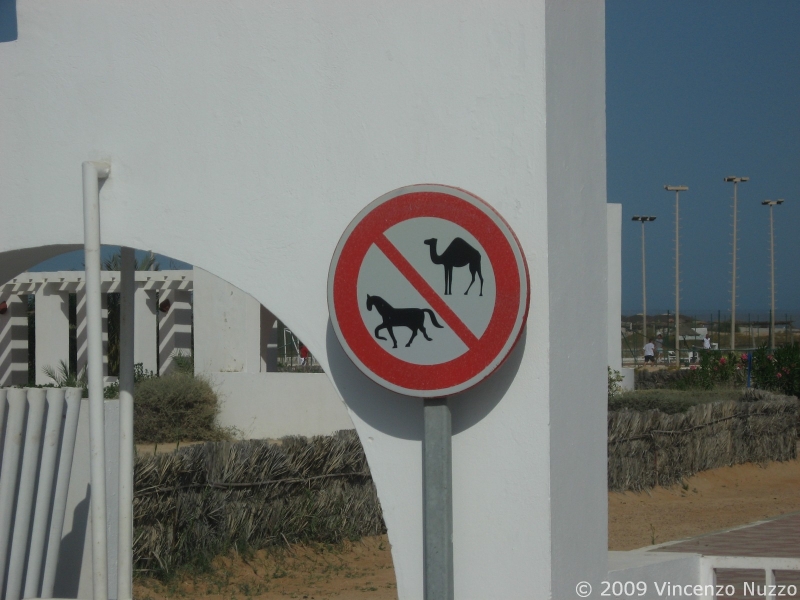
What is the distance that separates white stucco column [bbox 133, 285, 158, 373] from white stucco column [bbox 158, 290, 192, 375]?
29.1 inches

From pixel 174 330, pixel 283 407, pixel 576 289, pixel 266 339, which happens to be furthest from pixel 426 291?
pixel 174 330

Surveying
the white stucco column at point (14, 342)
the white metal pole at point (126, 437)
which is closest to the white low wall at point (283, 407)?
the white stucco column at point (14, 342)

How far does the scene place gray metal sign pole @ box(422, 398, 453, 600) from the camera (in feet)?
9.37

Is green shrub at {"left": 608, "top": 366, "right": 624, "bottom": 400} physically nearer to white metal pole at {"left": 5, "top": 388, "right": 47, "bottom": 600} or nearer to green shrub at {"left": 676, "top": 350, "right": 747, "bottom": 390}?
green shrub at {"left": 676, "top": 350, "right": 747, "bottom": 390}

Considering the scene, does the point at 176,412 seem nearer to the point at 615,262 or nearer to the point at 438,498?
the point at 615,262

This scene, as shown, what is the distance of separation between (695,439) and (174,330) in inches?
439

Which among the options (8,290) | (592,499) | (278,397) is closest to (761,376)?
(278,397)

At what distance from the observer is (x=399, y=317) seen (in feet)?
9.56

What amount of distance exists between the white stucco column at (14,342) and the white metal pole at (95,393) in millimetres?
18742

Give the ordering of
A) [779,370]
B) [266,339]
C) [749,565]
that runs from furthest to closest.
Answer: [779,370], [266,339], [749,565]

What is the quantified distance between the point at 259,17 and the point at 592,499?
6.75 ft

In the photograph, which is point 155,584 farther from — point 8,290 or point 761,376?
point 761,376

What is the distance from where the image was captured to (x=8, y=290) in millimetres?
19781

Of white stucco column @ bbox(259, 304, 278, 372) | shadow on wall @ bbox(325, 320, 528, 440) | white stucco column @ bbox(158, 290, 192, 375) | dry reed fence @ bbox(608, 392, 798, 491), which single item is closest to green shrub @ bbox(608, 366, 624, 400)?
dry reed fence @ bbox(608, 392, 798, 491)
